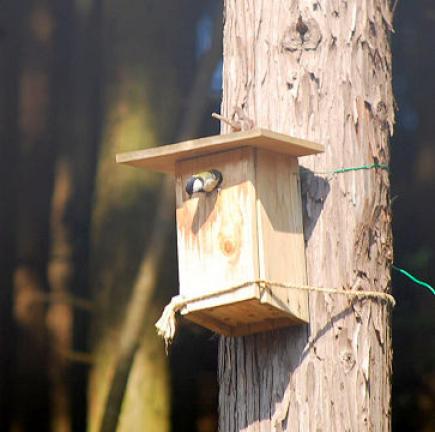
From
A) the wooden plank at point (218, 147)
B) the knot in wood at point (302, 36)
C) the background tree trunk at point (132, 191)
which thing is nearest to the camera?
the wooden plank at point (218, 147)

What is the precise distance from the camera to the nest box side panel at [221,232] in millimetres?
2562

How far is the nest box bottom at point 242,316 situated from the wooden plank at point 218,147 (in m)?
0.33

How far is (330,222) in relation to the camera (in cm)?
268

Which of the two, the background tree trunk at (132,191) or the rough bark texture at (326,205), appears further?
the background tree trunk at (132,191)

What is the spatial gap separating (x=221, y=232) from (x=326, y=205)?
0.25 meters

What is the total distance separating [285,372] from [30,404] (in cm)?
271

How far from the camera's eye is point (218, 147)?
8.61ft

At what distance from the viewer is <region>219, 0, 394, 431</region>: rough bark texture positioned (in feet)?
8.58

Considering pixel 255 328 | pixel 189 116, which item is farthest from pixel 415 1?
pixel 255 328

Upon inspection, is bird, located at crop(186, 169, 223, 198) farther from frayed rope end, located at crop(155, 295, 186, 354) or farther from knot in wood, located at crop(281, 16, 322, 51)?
knot in wood, located at crop(281, 16, 322, 51)

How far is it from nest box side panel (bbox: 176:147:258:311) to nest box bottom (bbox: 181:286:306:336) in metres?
0.02

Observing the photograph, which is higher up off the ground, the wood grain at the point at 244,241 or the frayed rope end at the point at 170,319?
the wood grain at the point at 244,241

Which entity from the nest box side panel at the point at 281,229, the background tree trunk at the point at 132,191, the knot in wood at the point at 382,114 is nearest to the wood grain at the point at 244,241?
the nest box side panel at the point at 281,229

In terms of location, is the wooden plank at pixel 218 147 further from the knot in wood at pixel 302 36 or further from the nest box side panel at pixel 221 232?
the knot in wood at pixel 302 36
